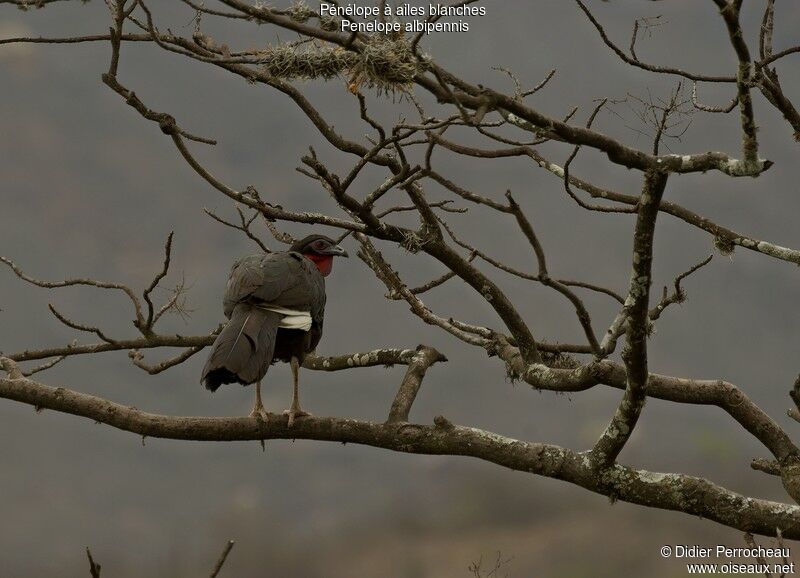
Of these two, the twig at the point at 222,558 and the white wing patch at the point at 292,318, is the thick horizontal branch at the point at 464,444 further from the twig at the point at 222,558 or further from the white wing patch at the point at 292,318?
the twig at the point at 222,558

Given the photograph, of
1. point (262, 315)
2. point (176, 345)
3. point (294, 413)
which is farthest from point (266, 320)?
point (176, 345)

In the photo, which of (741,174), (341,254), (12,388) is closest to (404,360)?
(341,254)

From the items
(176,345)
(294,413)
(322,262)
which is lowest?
(294,413)

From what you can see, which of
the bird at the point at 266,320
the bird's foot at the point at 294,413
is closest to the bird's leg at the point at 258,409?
the bird at the point at 266,320

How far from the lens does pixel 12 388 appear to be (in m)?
6.35

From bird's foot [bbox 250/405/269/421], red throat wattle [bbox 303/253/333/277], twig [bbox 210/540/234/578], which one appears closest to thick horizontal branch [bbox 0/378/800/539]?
bird's foot [bbox 250/405/269/421]

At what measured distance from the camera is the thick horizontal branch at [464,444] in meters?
5.00

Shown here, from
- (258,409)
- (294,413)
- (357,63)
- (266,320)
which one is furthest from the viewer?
(258,409)

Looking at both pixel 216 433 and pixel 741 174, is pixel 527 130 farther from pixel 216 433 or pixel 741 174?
pixel 216 433

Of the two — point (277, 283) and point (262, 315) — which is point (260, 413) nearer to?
point (262, 315)

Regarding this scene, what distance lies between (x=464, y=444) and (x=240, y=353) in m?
1.35

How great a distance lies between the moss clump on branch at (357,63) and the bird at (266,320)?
133 centimetres

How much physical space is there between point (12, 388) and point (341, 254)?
2.43 metres

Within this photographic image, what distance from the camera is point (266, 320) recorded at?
5730mm
